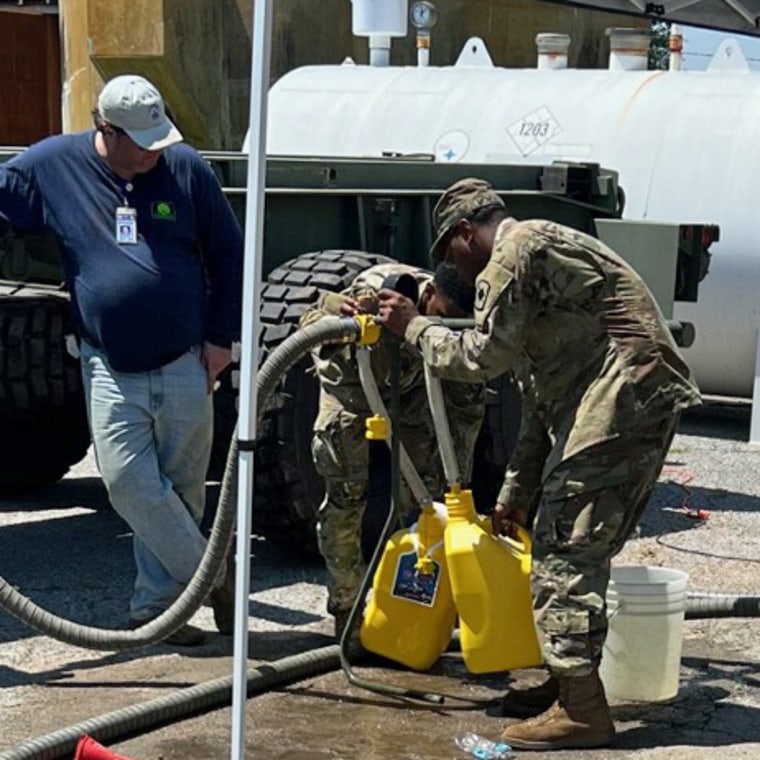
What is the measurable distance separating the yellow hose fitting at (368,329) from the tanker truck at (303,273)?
141 cm

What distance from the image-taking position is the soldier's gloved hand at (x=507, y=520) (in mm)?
5641

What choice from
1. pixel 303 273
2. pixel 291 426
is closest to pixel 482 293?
pixel 291 426

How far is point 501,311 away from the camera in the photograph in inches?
201

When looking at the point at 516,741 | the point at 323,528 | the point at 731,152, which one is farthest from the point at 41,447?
the point at 731,152

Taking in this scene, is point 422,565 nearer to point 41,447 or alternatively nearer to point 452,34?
point 41,447

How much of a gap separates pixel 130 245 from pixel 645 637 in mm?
2122

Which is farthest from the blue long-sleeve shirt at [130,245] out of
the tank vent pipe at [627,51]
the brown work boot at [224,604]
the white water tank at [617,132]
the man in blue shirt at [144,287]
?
the tank vent pipe at [627,51]

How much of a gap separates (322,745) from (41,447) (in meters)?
3.51

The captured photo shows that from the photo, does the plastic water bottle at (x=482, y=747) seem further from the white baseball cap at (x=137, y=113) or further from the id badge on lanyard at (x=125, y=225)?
the white baseball cap at (x=137, y=113)

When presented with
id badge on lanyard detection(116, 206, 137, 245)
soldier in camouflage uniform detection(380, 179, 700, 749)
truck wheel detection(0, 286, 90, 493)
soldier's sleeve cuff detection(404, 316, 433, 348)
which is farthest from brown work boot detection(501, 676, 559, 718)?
truck wheel detection(0, 286, 90, 493)

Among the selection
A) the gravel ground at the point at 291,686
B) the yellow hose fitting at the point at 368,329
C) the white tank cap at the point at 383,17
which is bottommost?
the gravel ground at the point at 291,686

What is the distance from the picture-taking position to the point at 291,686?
230 inches

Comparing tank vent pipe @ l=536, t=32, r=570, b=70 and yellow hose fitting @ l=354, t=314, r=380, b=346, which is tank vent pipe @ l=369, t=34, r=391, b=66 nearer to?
tank vent pipe @ l=536, t=32, r=570, b=70

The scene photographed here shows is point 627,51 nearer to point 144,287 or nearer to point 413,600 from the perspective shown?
point 144,287
